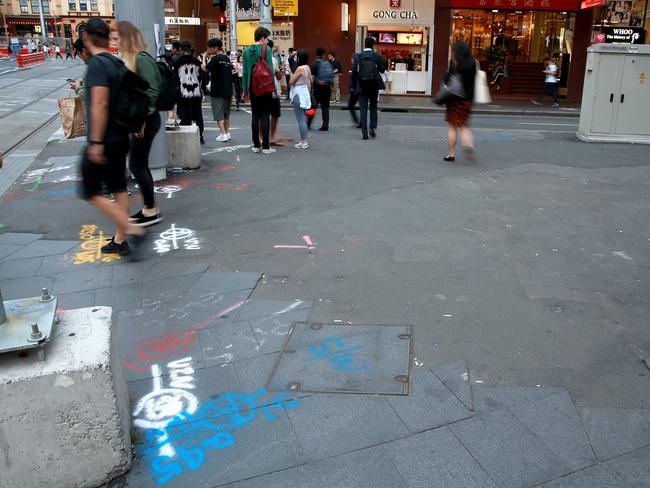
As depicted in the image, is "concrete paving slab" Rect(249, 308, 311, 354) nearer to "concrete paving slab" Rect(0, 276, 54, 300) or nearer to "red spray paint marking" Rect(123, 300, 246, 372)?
"red spray paint marking" Rect(123, 300, 246, 372)

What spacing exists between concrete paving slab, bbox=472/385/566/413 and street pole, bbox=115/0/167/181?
5.63m

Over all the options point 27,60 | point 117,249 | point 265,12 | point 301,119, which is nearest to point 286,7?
point 265,12

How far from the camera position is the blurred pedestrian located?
10.3 meters

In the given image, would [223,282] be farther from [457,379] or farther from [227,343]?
[457,379]

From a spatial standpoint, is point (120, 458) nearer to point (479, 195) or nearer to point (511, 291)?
point (511, 291)

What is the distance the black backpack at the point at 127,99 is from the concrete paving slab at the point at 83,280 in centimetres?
116

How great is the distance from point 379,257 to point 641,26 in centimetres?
2251

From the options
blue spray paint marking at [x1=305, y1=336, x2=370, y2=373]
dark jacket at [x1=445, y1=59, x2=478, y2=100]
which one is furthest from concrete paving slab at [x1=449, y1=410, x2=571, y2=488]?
dark jacket at [x1=445, y1=59, x2=478, y2=100]

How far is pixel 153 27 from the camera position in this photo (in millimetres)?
7691

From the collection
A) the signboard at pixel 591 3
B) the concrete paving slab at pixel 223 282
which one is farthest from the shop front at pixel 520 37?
the concrete paving slab at pixel 223 282

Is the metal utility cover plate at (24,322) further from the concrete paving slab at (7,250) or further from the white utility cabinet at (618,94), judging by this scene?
the white utility cabinet at (618,94)

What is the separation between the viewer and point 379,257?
5.37m

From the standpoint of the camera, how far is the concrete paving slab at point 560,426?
112 inches

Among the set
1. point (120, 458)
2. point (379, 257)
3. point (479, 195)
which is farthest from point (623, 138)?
point (120, 458)
